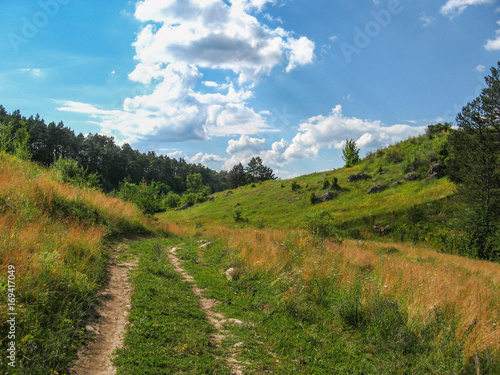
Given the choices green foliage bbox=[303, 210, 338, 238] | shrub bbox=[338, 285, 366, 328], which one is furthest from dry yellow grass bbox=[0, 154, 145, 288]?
green foliage bbox=[303, 210, 338, 238]

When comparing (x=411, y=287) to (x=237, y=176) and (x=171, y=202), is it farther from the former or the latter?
(x=237, y=176)

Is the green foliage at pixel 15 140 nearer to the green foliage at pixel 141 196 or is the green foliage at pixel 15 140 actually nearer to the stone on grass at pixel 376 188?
the green foliage at pixel 141 196

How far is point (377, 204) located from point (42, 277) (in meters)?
36.5

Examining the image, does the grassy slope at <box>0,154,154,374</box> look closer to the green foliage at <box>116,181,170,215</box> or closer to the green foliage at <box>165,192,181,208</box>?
the green foliage at <box>116,181,170,215</box>

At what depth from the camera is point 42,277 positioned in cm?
470

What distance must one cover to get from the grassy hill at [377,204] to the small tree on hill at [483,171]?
2202 millimetres

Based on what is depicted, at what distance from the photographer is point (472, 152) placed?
26688 mm

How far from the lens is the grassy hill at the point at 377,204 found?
98.6ft

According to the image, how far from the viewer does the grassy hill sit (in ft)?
98.6

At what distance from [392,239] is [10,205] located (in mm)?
32021

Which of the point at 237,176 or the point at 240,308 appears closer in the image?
the point at 240,308

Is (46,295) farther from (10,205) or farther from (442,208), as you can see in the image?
(442,208)

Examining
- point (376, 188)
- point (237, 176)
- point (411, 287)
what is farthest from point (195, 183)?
point (411, 287)

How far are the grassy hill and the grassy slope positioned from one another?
16.3m
